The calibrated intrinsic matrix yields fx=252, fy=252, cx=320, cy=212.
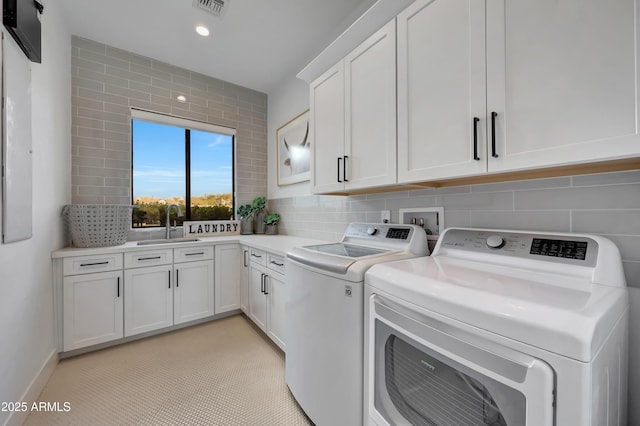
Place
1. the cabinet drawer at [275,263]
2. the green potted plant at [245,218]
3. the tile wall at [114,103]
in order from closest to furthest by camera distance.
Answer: the cabinet drawer at [275,263]
the tile wall at [114,103]
the green potted plant at [245,218]

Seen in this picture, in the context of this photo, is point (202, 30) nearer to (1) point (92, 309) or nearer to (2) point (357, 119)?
(2) point (357, 119)

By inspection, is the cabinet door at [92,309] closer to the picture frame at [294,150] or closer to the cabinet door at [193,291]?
the cabinet door at [193,291]

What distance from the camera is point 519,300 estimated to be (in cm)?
67

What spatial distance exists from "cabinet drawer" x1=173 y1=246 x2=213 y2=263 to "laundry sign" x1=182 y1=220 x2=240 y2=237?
0.51 m

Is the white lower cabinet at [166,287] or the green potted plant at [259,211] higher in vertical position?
the green potted plant at [259,211]

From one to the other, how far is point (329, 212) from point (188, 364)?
169 cm

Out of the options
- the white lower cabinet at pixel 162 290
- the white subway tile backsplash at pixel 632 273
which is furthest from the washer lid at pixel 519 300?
the white lower cabinet at pixel 162 290

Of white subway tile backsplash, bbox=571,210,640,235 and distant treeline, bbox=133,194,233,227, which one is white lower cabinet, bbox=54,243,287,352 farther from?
white subway tile backsplash, bbox=571,210,640,235

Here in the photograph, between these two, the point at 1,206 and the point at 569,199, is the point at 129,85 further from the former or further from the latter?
the point at 569,199

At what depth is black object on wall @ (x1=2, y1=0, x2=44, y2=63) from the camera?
4.04ft

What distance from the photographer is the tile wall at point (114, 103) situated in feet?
8.04

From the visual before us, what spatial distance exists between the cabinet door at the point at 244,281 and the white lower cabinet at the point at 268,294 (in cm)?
9

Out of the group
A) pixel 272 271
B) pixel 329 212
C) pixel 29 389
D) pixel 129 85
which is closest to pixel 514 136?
pixel 329 212

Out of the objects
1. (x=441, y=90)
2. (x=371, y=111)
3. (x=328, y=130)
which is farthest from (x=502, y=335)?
(x=328, y=130)
